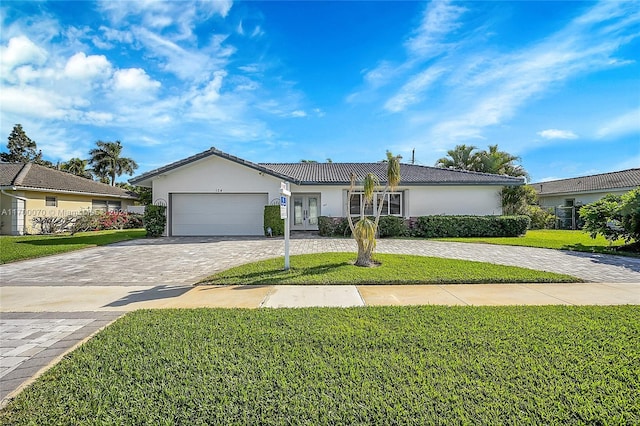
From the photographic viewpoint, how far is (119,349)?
11.9 ft

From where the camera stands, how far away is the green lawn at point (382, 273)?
707 centimetres

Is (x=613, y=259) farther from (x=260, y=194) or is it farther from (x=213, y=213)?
(x=213, y=213)

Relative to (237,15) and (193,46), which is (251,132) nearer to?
(193,46)

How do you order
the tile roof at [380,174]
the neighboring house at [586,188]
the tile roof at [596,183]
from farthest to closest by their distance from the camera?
1. the tile roof at [596,183]
2. the neighboring house at [586,188]
3. the tile roof at [380,174]

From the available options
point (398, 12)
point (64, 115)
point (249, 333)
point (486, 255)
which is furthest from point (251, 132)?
point (249, 333)

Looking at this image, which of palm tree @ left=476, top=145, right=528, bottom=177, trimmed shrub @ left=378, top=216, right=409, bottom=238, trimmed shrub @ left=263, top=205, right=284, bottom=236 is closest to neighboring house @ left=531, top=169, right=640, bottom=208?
palm tree @ left=476, top=145, right=528, bottom=177

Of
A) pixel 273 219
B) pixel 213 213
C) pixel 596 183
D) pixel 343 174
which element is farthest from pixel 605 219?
pixel 213 213

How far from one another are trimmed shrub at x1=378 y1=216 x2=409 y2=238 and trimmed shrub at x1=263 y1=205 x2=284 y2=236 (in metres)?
5.56

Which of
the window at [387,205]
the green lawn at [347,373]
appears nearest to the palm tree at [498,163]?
the window at [387,205]

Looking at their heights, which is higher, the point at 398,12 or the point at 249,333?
the point at 398,12

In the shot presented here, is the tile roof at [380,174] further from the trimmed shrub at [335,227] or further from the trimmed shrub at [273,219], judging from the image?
the trimmed shrub at [335,227]

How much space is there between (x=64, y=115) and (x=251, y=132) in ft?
28.0

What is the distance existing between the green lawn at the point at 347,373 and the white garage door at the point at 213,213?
1292cm

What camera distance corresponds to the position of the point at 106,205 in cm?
2427
